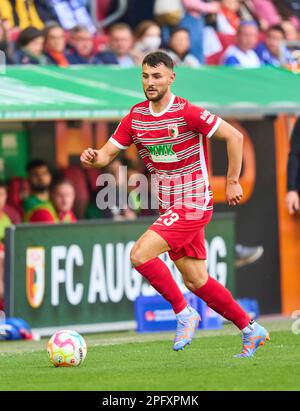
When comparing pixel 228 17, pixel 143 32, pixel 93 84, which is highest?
pixel 228 17

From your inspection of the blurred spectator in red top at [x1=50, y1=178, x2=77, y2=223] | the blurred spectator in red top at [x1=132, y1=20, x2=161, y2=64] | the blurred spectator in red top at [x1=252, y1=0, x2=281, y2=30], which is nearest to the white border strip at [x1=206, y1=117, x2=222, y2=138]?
the blurred spectator in red top at [x1=50, y1=178, x2=77, y2=223]

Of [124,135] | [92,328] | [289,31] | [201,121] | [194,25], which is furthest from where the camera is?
[289,31]

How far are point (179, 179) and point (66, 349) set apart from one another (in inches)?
61.0

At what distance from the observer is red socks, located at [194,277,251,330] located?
10.6 m

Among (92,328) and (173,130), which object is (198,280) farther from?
(92,328)

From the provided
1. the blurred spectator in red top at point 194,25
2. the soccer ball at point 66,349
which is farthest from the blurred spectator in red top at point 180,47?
the soccer ball at point 66,349

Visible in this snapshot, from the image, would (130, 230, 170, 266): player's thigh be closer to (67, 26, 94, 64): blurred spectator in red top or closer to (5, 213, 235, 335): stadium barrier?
(5, 213, 235, 335): stadium barrier

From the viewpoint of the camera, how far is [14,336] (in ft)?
46.6

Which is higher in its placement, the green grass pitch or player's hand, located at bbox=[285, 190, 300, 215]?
player's hand, located at bbox=[285, 190, 300, 215]

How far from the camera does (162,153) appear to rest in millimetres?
10641

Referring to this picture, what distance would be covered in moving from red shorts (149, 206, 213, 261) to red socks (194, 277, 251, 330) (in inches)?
10.2

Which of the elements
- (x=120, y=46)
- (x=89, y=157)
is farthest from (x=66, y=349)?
(x=120, y=46)

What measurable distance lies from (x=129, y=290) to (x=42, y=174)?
5.68 ft
